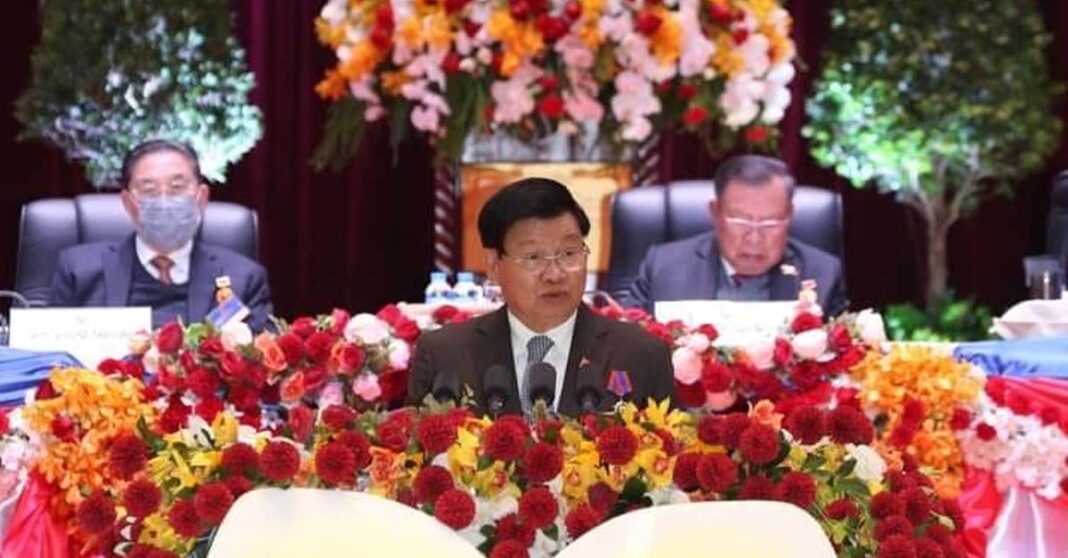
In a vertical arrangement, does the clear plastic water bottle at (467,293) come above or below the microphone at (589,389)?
below

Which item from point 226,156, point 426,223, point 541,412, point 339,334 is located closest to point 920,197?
point 426,223

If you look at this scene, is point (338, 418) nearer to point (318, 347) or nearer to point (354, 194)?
point (318, 347)

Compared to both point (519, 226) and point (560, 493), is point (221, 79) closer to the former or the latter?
point (519, 226)

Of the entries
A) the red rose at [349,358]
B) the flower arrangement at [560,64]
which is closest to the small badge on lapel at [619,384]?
the red rose at [349,358]

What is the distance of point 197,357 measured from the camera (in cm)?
336

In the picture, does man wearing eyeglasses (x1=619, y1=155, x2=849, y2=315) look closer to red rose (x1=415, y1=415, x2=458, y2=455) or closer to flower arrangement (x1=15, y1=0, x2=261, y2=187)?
flower arrangement (x1=15, y1=0, x2=261, y2=187)

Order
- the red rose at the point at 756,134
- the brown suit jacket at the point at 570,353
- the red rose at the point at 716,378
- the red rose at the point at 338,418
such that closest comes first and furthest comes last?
the red rose at the point at 338,418, the brown suit jacket at the point at 570,353, the red rose at the point at 716,378, the red rose at the point at 756,134

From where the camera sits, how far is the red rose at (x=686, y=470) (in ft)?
6.45

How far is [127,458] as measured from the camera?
81.7 inches

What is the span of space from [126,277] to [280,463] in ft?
8.89

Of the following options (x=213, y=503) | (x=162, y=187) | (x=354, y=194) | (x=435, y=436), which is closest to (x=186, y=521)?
(x=213, y=503)

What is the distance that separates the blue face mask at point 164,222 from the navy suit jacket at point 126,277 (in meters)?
0.06

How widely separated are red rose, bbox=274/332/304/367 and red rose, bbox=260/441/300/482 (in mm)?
1442

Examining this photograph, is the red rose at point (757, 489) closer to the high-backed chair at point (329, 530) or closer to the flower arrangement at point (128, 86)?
Answer: the high-backed chair at point (329, 530)
